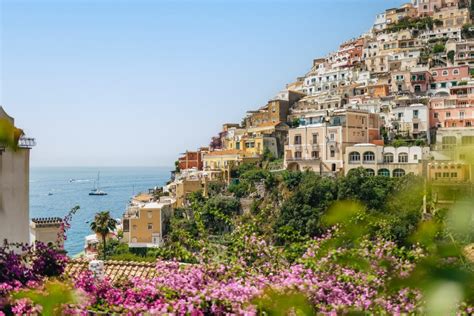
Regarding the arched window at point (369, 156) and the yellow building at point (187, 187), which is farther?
the yellow building at point (187, 187)

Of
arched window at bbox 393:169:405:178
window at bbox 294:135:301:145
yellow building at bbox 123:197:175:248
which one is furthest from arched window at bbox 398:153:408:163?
yellow building at bbox 123:197:175:248

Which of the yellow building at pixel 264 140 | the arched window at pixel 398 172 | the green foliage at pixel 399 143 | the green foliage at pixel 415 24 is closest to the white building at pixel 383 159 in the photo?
the arched window at pixel 398 172

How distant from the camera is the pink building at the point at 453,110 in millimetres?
38875

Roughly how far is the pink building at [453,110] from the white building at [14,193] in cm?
3778

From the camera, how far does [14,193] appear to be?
6781 mm

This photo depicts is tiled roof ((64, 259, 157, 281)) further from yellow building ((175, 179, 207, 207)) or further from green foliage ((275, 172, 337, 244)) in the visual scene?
yellow building ((175, 179, 207, 207))

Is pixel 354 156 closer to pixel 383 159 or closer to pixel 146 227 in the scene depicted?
pixel 383 159

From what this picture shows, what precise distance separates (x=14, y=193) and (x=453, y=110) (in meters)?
39.2

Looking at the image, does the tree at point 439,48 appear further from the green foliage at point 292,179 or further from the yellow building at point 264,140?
the green foliage at point 292,179

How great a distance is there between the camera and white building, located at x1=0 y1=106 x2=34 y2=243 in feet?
21.6

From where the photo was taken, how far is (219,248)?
208 inches

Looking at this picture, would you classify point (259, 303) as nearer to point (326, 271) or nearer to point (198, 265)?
point (326, 271)

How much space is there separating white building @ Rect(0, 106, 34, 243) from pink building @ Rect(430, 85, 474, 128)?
3778cm

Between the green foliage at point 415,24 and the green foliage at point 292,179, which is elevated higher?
the green foliage at point 415,24
